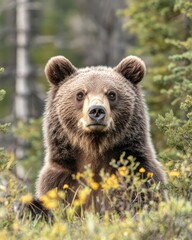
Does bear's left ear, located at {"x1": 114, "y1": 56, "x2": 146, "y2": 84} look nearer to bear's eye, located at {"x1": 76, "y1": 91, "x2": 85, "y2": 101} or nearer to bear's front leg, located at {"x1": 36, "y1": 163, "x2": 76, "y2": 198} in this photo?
bear's eye, located at {"x1": 76, "y1": 91, "x2": 85, "y2": 101}

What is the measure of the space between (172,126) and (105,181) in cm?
154

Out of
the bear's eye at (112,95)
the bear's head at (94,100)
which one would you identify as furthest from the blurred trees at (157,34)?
the bear's eye at (112,95)

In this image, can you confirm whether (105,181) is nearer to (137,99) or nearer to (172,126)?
(172,126)

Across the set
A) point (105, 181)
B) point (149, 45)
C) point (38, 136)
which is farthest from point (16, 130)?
point (105, 181)

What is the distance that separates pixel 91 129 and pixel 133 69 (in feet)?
3.88

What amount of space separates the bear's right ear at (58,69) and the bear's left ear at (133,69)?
22.0 inches

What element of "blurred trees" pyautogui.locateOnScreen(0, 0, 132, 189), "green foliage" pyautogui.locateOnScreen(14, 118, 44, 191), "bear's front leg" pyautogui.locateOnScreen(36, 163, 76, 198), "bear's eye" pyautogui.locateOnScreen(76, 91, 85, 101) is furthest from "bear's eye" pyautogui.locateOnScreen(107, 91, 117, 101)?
"green foliage" pyautogui.locateOnScreen(14, 118, 44, 191)

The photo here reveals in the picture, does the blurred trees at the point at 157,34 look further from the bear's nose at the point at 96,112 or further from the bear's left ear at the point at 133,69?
the bear's nose at the point at 96,112

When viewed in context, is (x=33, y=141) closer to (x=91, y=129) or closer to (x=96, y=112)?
(x=91, y=129)

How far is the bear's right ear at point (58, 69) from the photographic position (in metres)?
9.94

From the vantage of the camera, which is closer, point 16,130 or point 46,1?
point 16,130

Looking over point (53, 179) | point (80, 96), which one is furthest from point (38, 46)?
point (53, 179)

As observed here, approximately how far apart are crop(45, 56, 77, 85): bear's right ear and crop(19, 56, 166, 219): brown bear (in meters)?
0.01

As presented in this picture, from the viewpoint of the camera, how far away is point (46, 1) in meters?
38.6
